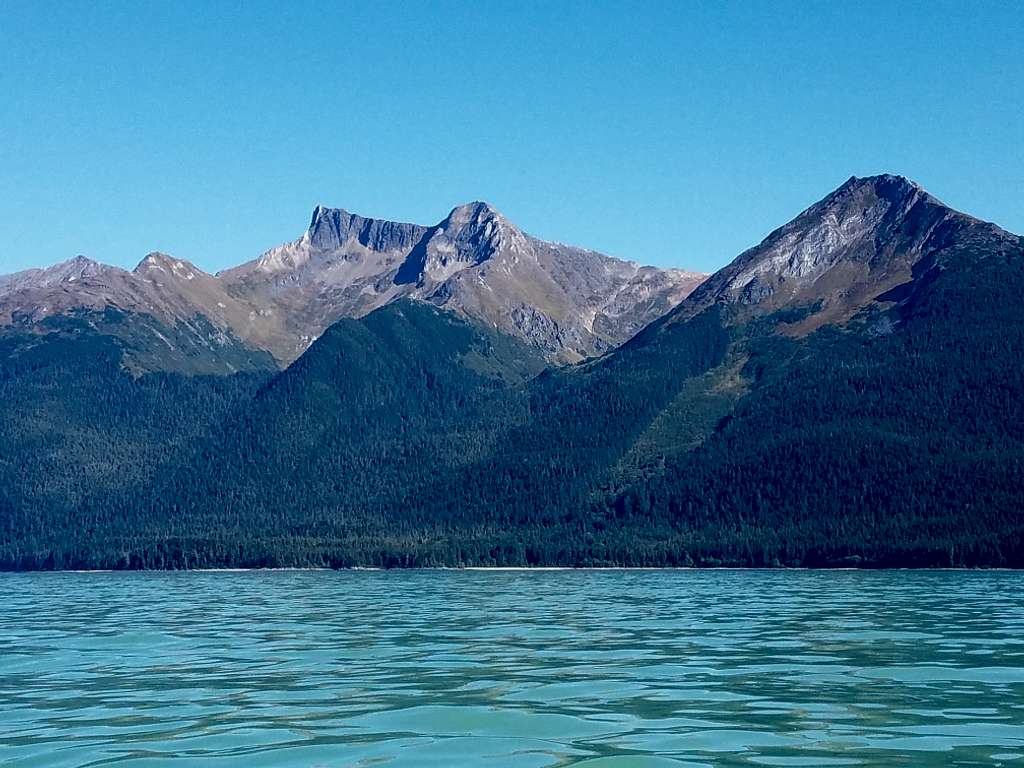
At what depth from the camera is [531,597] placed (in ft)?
509

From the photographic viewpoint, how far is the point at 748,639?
3364 inches

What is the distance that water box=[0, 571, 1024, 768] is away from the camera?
144 feet

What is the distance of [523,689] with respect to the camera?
193ft

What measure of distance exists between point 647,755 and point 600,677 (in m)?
21.7

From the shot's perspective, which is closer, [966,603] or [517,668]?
[517,668]

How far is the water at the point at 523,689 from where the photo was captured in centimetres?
4375

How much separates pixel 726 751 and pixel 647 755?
2.57m

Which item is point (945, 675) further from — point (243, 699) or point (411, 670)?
point (243, 699)

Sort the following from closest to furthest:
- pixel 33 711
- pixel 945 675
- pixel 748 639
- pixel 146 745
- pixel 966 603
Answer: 1. pixel 146 745
2. pixel 33 711
3. pixel 945 675
4. pixel 748 639
5. pixel 966 603

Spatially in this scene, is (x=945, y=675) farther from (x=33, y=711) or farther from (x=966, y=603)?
(x=966, y=603)

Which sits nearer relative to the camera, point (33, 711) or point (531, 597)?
point (33, 711)

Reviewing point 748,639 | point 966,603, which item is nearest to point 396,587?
point 966,603

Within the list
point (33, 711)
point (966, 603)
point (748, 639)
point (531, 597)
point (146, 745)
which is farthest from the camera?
point (531, 597)

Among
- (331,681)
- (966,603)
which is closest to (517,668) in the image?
(331,681)
